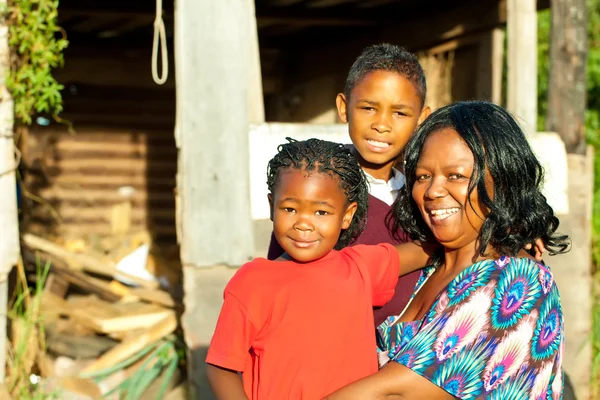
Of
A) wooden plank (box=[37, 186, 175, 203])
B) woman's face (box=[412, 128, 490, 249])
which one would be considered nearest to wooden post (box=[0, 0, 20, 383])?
woman's face (box=[412, 128, 490, 249])

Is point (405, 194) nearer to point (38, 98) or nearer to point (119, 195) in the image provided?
point (38, 98)

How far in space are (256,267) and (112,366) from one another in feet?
12.5

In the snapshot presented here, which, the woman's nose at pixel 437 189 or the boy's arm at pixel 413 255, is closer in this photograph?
the woman's nose at pixel 437 189

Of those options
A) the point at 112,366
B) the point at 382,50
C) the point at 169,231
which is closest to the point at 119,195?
the point at 169,231

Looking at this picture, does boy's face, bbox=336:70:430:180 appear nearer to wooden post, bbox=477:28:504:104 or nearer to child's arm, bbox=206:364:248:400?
child's arm, bbox=206:364:248:400

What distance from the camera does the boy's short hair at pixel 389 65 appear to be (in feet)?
9.41

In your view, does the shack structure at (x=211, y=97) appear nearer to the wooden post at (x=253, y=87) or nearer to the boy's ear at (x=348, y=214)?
the wooden post at (x=253, y=87)

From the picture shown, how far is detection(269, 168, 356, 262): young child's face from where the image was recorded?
230 cm

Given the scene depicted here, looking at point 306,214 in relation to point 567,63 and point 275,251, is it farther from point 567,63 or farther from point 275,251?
point 567,63

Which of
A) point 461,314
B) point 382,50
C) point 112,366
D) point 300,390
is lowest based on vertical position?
point 112,366

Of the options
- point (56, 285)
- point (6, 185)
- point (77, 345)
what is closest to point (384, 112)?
point (6, 185)

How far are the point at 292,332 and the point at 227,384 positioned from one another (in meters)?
0.20

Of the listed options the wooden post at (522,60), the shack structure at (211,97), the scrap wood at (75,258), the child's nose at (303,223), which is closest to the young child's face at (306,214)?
the child's nose at (303,223)

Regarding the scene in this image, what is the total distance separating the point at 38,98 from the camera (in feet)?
17.6
